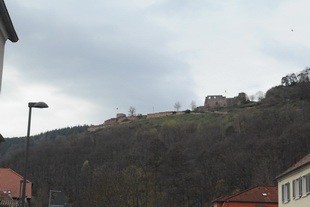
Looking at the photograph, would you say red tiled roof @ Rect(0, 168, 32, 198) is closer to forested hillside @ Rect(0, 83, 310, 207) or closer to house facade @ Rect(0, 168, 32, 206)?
house facade @ Rect(0, 168, 32, 206)

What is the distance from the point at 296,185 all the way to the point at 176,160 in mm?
53774

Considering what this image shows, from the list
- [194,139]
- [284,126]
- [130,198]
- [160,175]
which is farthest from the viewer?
[194,139]

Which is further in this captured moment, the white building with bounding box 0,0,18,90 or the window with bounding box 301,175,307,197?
the window with bounding box 301,175,307,197

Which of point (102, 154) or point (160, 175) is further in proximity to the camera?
point (102, 154)

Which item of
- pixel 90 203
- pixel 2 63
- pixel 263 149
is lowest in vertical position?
pixel 90 203

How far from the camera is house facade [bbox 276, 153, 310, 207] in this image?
3888cm

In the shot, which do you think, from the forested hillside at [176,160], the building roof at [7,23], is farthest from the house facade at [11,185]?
the building roof at [7,23]

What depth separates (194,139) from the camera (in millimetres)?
158000

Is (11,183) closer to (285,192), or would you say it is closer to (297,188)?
(285,192)

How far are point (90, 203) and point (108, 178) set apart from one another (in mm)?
2982

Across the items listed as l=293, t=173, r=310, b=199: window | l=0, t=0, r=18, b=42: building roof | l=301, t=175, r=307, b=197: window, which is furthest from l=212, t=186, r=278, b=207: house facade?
l=0, t=0, r=18, b=42: building roof

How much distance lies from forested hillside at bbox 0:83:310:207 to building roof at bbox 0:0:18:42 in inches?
1600

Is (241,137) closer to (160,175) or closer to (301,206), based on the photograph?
(160,175)

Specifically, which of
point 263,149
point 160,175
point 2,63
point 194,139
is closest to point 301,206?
point 2,63
